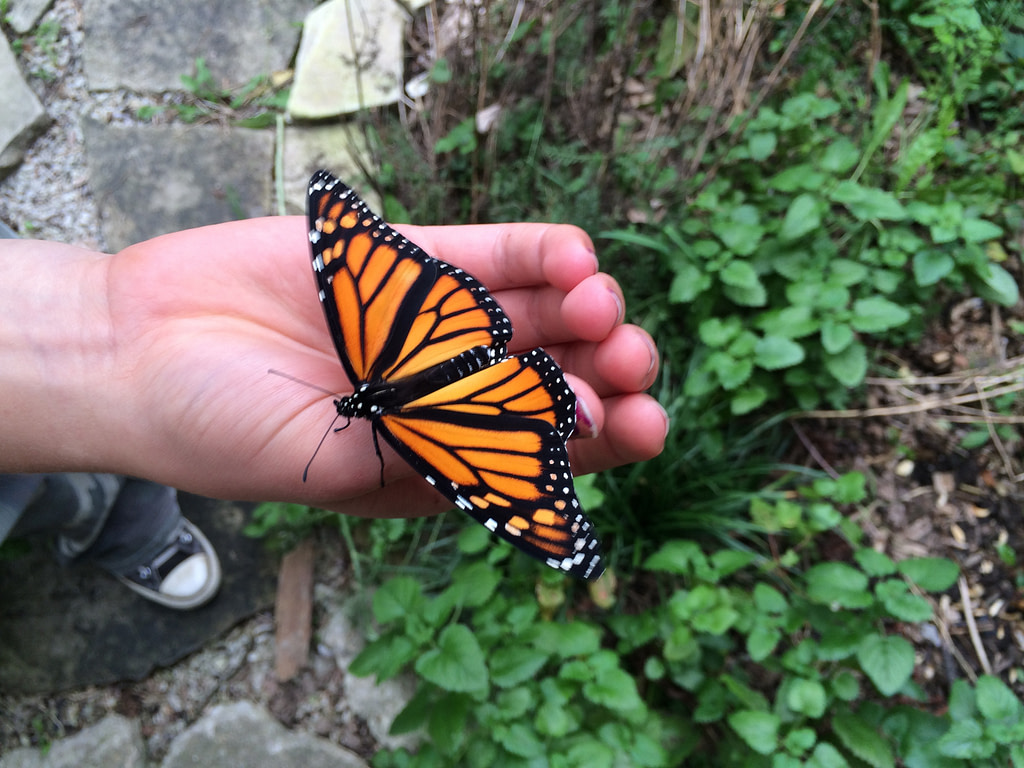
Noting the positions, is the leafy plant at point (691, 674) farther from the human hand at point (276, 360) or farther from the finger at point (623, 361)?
the finger at point (623, 361)

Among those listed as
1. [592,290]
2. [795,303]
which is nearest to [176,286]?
[592,290]

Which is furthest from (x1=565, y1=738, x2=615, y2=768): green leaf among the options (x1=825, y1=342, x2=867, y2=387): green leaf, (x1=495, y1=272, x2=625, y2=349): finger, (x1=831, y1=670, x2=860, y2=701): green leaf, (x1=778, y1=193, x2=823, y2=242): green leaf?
(x1=778, y1=193, x2=823, y2=242): green leaf

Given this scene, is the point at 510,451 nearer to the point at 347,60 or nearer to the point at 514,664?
the point at 514,664

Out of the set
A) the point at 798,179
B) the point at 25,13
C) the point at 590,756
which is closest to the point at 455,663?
the point at 590,756

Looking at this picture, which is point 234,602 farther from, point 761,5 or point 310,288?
point 761,5

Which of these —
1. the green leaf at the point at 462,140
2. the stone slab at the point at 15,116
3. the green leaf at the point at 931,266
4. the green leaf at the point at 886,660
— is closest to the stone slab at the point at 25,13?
the stone slab at the point at 15,116

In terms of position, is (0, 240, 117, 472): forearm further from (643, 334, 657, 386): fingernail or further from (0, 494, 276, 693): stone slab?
→ (643, 334, 657, 386): fingernail
